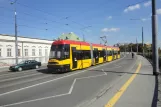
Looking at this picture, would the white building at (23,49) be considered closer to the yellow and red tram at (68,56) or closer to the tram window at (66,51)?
the yellow and red tram at (68,56)

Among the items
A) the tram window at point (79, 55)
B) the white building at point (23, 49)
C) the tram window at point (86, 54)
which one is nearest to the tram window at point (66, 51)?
the tram window at point (79, 55)

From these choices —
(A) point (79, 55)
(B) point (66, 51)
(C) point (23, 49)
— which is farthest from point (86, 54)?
(C) point (23, 49)

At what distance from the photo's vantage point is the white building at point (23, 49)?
4947cm

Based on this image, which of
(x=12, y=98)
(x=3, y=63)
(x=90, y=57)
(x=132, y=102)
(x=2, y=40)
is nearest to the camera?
(x=132, y=102)

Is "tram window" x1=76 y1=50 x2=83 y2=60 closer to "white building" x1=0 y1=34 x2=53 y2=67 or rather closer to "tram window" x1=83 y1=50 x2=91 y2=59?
"tram window" x1=83 y1=50 x2=91 y2=59

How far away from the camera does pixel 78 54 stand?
2639 centimetres

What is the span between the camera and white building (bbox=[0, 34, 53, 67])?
162 ft

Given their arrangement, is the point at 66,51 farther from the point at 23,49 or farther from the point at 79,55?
the point at 23,49

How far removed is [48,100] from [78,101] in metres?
1.27

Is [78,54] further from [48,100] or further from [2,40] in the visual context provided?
[2,40]

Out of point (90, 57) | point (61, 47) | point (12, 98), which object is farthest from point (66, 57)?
point (12, 98)

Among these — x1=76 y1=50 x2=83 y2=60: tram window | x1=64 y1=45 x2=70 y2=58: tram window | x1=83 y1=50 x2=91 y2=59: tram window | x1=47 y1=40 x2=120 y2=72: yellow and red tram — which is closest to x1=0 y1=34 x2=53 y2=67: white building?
x1=83 y1=50 x2=91 y2=59: tram window

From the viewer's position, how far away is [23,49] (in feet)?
186

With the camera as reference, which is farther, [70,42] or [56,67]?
[70,42]
